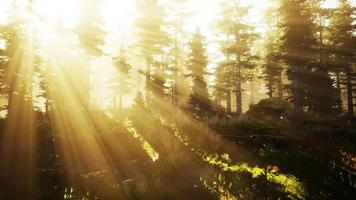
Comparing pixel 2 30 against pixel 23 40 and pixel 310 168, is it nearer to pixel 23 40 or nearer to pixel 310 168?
pixel 23 40

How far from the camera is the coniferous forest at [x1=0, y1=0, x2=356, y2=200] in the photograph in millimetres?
11891

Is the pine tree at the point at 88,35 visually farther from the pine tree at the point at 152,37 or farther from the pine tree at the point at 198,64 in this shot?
the pine tree at the point at 198,64

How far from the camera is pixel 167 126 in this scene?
24.2 meters

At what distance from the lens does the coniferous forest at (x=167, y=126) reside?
468 inches

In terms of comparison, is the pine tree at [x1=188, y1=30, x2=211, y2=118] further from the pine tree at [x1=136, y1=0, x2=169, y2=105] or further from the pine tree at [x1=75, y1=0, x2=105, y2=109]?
the pine tree at [x1=75, y1=0, x2=105, y2=109]

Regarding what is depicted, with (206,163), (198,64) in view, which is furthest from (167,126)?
(198,64)

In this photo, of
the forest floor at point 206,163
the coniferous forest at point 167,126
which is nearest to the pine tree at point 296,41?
the coniferous forest at point 167,126

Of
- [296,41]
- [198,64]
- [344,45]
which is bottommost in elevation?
[198,64]

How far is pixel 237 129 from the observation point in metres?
22.5

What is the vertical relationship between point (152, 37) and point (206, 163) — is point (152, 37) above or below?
above

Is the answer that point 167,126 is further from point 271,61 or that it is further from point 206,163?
point 271,61

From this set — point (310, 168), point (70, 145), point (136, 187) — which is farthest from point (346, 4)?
point (136, 187)

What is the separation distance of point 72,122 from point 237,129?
43.7 ft

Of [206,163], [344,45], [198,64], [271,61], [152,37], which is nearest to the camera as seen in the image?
[206,163]
